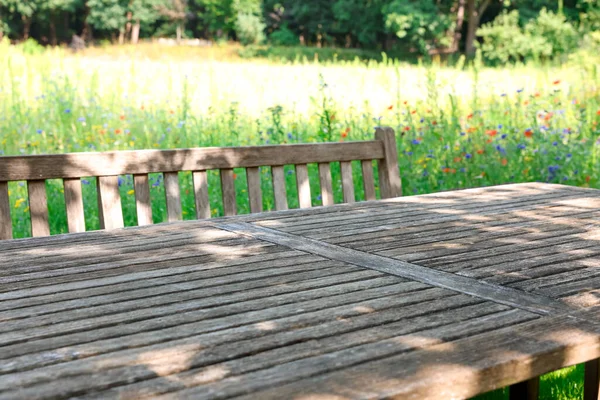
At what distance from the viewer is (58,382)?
3.43ft

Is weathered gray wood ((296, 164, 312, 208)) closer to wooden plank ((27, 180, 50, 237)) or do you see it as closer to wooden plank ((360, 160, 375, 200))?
wooden plank ((360, 160, 375, 200))

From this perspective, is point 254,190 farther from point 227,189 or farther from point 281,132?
point 281,132

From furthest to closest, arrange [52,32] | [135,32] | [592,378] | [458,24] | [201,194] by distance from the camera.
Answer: [52,32] → [135,32] → [458,24] → [201,194] → [592,378]

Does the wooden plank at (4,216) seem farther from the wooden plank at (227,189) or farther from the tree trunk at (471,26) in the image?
the tree trunk at (471,26)

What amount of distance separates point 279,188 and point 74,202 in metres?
0.83

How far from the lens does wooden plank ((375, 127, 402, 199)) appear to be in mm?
3291

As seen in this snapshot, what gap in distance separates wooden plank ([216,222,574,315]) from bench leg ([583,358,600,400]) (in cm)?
32

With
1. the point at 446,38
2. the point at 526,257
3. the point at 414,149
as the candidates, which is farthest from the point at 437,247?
the point at 446,38

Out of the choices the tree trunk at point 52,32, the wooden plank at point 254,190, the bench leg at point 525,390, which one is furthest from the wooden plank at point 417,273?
the tree trunk at point 52,32

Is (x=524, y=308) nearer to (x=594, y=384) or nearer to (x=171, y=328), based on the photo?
(x=594, y=384)

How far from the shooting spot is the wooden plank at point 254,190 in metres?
2.94

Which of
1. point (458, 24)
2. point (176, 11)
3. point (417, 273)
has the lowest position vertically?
point (417, 273)

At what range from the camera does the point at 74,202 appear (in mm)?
2623

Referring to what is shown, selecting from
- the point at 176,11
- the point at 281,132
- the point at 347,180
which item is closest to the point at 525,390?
the point at 347,180
